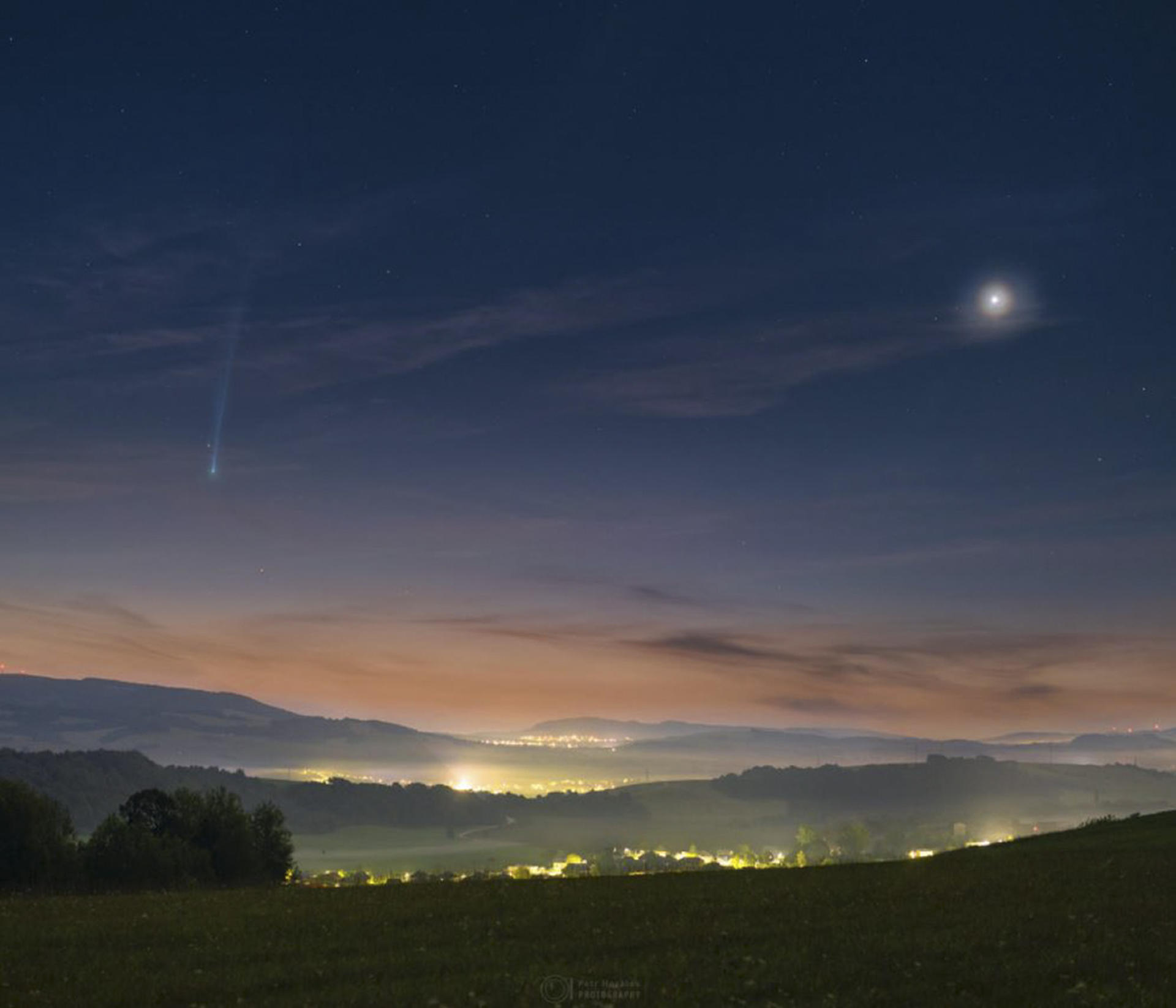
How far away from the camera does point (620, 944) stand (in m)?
22.2

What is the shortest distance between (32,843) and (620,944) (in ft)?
129

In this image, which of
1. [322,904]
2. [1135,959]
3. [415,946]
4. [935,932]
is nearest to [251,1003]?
[415,946]

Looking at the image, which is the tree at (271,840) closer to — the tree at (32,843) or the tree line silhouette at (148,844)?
the tree line silhouette at (148,844)

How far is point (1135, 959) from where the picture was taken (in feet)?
68.2

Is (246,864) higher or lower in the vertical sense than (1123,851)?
lower

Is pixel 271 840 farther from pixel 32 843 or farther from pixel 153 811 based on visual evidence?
pixel 32 843

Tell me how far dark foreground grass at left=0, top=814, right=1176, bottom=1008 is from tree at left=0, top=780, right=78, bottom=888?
16411mm

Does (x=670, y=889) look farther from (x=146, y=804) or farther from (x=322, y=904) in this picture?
(x=146, y=804)

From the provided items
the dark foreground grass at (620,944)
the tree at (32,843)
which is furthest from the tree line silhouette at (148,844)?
the dark foreground grass at (620,944)

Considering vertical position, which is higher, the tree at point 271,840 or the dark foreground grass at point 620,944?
the dark foreground grass at point 620,944

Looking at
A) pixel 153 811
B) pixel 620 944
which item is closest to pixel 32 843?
pixel 153 811

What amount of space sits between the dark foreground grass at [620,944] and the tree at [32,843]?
53.8ft

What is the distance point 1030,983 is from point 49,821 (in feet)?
158

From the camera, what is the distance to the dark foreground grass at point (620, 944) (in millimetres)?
17969
